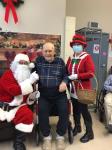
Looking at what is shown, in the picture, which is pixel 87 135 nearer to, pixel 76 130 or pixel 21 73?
pixel 76 130

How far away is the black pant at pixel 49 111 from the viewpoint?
8.82 feet

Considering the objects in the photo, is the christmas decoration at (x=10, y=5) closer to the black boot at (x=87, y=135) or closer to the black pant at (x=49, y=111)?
the black pant at (x=49, y=111)

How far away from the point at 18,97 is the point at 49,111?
1.30 ft

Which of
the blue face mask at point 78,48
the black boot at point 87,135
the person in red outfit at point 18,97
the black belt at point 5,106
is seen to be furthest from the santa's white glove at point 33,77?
the black boot at point 87,135

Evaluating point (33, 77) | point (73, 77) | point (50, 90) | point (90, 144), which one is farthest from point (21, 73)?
point (90, 144)

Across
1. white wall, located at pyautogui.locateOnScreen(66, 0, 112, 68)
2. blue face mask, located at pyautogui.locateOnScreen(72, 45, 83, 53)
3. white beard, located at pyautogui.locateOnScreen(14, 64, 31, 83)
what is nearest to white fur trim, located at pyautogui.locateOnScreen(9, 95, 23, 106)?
white beard, located at pyautogui.locateOnScreen(14, 64, 31, 83)

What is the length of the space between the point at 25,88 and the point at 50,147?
2.36 ft

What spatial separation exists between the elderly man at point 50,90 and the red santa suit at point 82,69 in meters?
0.13

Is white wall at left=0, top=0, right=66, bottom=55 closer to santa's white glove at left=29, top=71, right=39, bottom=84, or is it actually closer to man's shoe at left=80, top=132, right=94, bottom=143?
santa's white glove at left=29, top=71, right=39, bottom=84

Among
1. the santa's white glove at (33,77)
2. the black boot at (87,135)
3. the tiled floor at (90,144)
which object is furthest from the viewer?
the black boot at (87,135)

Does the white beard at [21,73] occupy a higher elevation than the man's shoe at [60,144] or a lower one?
higher

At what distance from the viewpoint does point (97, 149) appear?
2.76 m

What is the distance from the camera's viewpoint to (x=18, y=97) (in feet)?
8.73

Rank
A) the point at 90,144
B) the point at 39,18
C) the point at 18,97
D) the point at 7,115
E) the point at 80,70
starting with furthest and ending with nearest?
the point at 39,18
the point at 90,144
the point at 80,70
the point at 18,97
the point at 7,115
